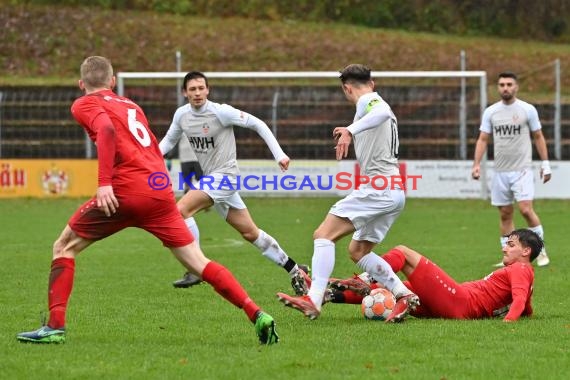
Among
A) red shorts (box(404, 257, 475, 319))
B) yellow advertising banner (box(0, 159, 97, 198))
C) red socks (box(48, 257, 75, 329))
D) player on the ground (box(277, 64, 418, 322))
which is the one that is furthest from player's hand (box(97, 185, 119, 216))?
yellow advertising banner (box(0, 159, 97, 198))

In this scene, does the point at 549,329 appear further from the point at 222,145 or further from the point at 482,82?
the point at 482,82

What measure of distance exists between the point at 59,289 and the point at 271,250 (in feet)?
12.6

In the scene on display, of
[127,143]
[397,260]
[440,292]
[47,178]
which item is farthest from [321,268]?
[47,178]

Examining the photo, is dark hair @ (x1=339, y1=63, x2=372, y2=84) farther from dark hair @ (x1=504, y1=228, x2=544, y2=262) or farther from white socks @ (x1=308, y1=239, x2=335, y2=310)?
dark hair @ (x1=504, y1=228, x2=544, y2=262)

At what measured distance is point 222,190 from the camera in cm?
1188

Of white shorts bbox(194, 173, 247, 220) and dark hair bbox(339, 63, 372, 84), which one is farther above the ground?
dark hair bbox(339, 63, 372, 84)

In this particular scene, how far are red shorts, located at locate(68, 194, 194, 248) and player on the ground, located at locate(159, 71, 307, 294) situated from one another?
3585 millimetres

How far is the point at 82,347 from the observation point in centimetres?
792

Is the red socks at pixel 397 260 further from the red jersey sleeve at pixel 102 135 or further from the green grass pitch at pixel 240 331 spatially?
the red jersey sleeve at pixel 102 135

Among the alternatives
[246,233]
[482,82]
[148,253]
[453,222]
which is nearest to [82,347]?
[246,233]

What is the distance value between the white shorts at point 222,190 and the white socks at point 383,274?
279cm

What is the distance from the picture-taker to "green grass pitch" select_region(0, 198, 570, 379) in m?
7.07

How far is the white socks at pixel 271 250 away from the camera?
38.0ft

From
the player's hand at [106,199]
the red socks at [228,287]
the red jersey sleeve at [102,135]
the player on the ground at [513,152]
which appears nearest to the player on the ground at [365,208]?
the red socks at [228,287]
